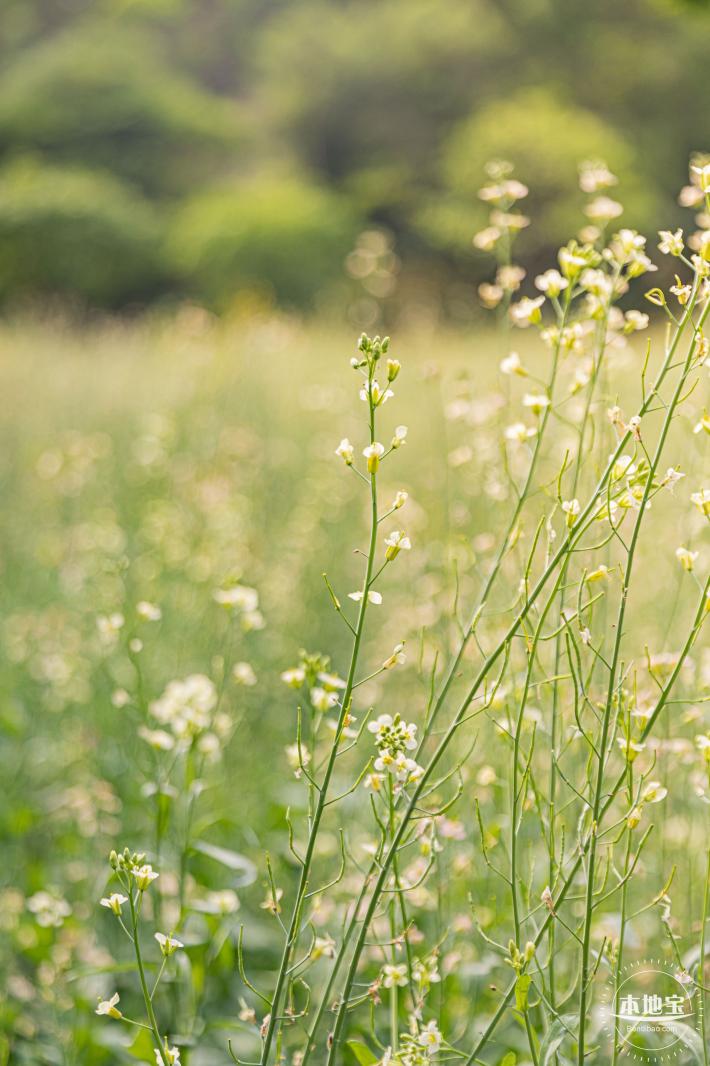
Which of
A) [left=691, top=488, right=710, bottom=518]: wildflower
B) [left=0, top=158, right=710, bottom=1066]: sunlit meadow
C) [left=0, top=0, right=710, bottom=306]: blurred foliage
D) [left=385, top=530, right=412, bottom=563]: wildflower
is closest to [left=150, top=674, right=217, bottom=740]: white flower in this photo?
[left=0, top=158, right=710, bottom=1066]: sunlit meadow

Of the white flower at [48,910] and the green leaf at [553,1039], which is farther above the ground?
the white flower at [48,910]

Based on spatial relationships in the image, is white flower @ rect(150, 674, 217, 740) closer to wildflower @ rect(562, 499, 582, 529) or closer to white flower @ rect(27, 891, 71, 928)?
white flower @ rect(27, 891, 71, 928)

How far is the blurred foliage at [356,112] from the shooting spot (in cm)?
1206

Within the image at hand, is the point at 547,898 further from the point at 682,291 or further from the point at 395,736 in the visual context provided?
the point at 682,291

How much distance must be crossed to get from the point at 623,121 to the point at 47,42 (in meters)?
7.74

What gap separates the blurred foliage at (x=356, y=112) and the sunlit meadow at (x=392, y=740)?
356 inches

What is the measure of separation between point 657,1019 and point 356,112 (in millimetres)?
14064

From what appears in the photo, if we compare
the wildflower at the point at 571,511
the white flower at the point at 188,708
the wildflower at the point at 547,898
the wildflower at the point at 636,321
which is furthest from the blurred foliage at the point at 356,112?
the wildflower at the point at 547,898

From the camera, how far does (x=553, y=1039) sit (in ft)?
3.03

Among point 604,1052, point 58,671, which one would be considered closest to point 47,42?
point 58,671

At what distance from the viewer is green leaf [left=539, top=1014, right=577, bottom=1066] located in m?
0.88

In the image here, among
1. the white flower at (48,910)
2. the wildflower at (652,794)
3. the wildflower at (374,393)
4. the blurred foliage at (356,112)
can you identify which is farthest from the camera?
the blurred foliage at (356,112)

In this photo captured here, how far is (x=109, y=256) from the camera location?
11516 millimetres

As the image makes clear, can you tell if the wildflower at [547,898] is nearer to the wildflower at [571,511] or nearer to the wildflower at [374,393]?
the wildflower at [571,511]
